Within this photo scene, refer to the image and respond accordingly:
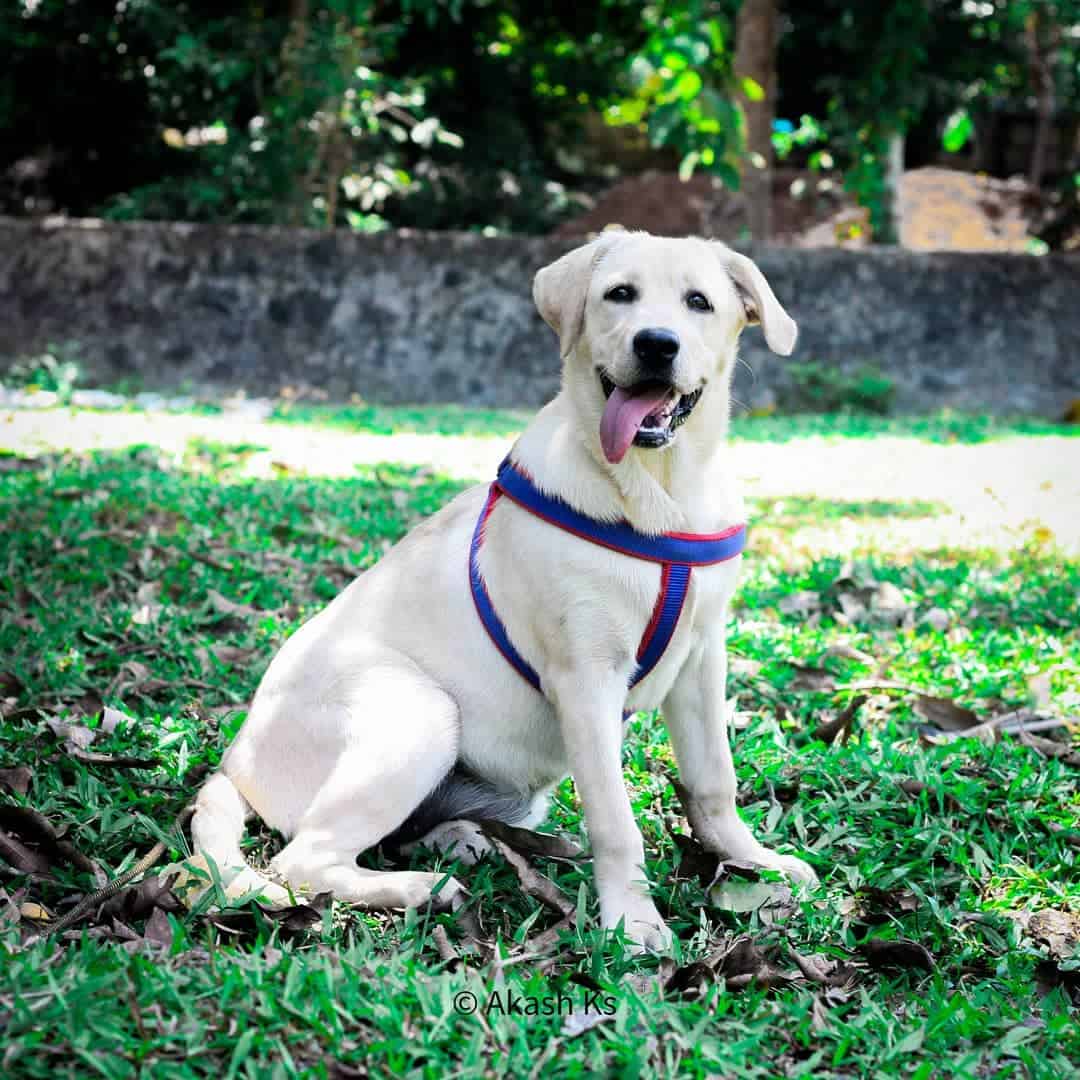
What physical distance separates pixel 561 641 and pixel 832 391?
880cm

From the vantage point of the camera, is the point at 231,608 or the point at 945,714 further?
the point at 231,608

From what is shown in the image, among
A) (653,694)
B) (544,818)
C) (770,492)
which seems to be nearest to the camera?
(653,694)

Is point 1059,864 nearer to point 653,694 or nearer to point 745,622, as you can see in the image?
point 653,694

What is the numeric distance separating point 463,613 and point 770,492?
4272 millimetres

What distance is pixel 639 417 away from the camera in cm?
269

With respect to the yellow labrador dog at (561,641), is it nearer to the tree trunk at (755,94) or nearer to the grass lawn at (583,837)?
the grass lawn at (583,837)

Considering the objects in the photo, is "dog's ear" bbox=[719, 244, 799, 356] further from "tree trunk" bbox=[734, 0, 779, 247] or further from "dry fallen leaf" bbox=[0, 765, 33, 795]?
"tree trunk" bbox=[734, 0, 779, 247]

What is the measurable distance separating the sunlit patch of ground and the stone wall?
64.8 inches

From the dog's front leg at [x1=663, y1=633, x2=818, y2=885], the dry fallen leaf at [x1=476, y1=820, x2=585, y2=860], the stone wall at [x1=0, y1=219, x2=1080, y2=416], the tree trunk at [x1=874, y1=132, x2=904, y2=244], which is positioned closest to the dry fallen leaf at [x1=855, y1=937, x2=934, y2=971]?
the dog's front leg at [x1=663, y1=633, x2=818, y2=885]

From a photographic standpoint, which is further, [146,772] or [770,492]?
[770,492]

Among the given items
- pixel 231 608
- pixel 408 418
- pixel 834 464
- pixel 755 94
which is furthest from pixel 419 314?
pixel 231 608

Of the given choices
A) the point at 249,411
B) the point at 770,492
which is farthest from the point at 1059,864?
the point at 249,411

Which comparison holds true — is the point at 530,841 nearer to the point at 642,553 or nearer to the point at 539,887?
the point at 539,887

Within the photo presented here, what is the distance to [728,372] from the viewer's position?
2.96m
